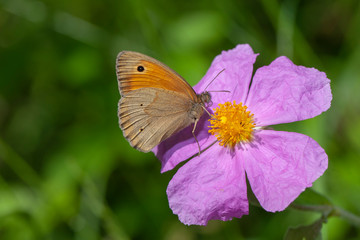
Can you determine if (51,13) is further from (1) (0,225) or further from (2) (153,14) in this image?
(1) (0,225)

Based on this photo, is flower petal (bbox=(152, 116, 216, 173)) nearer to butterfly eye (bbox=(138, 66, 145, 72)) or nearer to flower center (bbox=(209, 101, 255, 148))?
flower center (bbox=(209, 101, 255, 148))

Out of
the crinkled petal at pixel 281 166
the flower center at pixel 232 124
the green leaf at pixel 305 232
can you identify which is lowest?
the green leaf at pixel 305 232

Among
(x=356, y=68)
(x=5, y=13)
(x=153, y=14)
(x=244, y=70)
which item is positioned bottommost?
(x=356, y=68)

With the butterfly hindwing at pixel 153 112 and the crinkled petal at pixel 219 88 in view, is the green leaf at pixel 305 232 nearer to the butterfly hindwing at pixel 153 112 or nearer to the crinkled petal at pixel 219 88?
the crinkled petal at pixel 219 88

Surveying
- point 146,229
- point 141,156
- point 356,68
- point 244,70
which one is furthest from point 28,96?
point 356,68

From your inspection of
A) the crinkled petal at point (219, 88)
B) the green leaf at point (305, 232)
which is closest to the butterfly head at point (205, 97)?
the crinkled petal at point (219, 88)

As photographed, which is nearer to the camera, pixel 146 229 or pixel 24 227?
pixel 24 227
